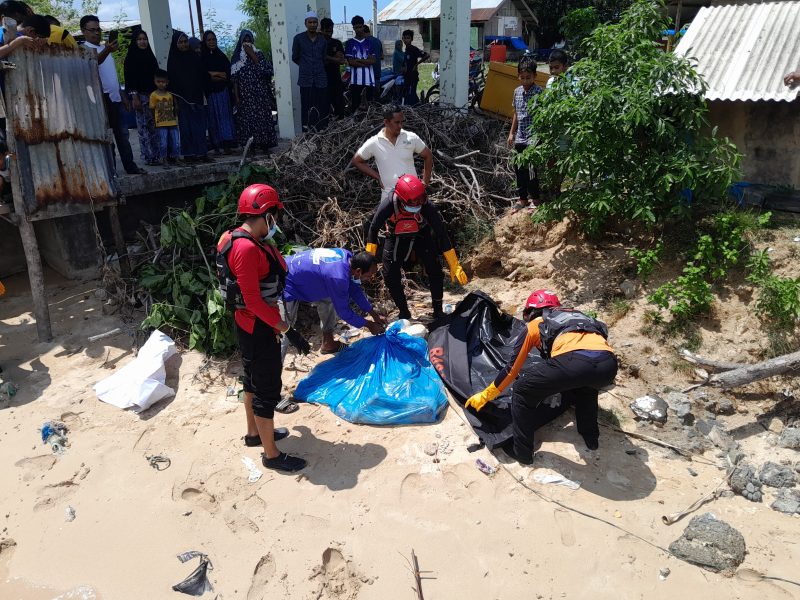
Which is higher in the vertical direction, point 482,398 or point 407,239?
point 407,239

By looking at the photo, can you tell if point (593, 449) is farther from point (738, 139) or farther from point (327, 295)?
point (738, 139)

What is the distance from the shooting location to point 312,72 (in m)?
7.51

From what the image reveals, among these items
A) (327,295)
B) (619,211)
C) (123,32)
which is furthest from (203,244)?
(123,32)

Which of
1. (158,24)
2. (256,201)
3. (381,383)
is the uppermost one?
(158,24)

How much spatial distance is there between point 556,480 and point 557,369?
72 cm

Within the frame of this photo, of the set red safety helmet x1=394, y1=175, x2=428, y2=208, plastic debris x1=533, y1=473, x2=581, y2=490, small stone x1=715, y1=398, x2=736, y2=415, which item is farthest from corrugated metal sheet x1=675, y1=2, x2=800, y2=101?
plastic debris x1=533, y1=473, x2=581, y2=490

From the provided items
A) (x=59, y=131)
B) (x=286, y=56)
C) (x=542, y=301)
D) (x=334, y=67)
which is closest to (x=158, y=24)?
(x=286, y=56)

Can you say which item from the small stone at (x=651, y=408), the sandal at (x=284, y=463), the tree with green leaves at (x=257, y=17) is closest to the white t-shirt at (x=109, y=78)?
the sandal at (x=284, y=463)

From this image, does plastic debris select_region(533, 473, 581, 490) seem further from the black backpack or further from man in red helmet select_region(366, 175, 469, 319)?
man in red helmet select_region(366, 175, 469, 319)

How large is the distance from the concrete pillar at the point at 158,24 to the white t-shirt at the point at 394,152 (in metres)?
5.62

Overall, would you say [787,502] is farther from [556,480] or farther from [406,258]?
[406,258]

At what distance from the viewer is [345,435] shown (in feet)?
13.5

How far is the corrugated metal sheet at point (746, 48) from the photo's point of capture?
5.37m

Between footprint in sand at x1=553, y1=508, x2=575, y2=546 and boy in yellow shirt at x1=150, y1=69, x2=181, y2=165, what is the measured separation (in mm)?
5822
